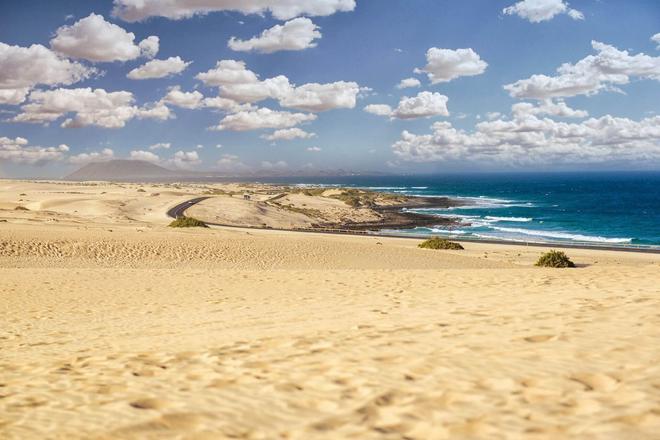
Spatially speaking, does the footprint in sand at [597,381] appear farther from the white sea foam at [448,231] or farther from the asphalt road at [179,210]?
the asphalt road at [179,210]

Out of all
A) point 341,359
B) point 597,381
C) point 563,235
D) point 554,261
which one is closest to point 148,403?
point 341,359

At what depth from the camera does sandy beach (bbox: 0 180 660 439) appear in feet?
16.9

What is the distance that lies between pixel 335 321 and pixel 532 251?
3348cm

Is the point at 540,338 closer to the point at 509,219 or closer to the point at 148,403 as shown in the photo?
the point at 148,403

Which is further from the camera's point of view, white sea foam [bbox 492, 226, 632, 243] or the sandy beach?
white sea foam [bbox 492, 226, 632, 243]

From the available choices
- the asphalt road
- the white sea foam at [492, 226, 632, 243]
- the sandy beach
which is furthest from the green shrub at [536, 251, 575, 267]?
→ the asphalt road

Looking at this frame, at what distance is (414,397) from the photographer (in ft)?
18.7

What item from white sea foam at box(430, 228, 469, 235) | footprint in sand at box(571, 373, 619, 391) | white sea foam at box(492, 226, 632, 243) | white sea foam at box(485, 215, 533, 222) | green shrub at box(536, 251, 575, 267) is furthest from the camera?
white sea foam at box(485, 215, 533, 222)

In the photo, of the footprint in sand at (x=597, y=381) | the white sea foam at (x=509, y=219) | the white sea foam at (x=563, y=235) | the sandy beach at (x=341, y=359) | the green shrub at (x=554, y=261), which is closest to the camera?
the sandy beach at (x=341, y=359)

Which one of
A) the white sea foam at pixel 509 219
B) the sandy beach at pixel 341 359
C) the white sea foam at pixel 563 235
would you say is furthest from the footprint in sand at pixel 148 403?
the white sea foam at pixel 509 219

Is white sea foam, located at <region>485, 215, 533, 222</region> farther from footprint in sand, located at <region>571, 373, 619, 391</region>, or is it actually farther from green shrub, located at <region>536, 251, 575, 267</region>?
footprint in sand, located at <region>571, 373, 619, 391</region>

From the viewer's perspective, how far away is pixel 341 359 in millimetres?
7340

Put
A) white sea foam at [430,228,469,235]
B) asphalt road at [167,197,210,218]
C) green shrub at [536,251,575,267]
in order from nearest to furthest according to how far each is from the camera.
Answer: green shrub at [536,251,575,267]
white sea foam at [430,228,469,235]
asphalt road at [167,197,210,218]

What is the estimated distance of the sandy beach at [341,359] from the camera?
5.16 metres
